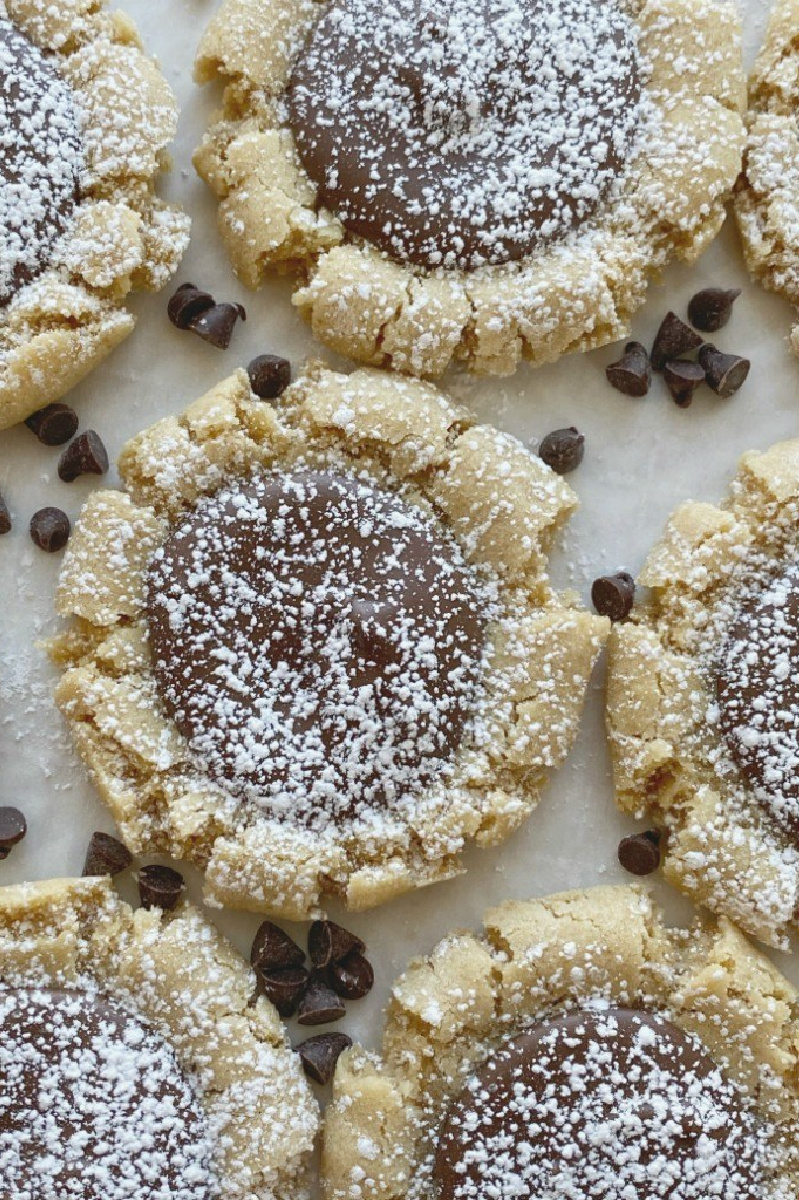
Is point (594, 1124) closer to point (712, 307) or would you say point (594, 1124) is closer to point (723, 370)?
point (723, 370)

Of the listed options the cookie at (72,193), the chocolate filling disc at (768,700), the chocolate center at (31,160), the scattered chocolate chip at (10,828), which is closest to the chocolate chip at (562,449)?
the chocolate filling disc at (768,700)

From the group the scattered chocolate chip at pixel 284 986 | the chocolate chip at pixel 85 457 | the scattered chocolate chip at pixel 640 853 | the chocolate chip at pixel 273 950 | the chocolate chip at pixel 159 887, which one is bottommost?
the scattered chocolate chip at pixel 640 853

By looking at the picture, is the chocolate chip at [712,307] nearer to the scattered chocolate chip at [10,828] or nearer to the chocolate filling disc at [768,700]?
the chocolate filling disc at [768,700]

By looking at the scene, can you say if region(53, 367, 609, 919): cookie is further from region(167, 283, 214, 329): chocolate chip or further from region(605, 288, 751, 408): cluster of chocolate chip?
region(605, 288, 751, 408): cluster of chocolate chip

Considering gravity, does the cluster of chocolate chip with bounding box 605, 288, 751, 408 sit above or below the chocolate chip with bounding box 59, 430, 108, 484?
below

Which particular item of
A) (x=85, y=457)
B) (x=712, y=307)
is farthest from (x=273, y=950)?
(x=712, y=307)

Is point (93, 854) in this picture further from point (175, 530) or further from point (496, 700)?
point (496, 700)

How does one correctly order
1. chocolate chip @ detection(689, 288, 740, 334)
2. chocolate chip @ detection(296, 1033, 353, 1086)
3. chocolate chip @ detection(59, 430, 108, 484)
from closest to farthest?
chocolate chip @ detection(296, 1033, 353, 1086) → chocolate chip @ detection(59, 430, 108, 484) → chocolate chip @ detection(689, 288, 740, 334)

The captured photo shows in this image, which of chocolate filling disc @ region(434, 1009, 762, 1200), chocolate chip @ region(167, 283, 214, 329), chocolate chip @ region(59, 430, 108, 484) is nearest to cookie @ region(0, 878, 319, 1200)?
chocolate filling disc @ region(434, 1009, 762, 1200)
